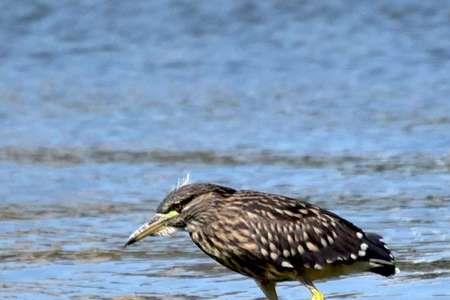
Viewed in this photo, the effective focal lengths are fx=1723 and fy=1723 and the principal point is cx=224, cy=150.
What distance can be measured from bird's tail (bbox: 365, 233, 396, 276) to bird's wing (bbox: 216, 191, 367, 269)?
4 cm

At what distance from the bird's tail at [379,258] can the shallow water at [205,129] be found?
2.10 feet

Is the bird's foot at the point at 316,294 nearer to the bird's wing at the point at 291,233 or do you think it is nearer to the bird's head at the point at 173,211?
the bird's wing at the point at 291,233

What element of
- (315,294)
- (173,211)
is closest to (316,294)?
(315,294)

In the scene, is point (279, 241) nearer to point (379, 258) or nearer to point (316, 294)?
point (316, 294)

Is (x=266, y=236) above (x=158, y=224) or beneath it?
beneath

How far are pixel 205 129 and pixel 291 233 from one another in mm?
6730

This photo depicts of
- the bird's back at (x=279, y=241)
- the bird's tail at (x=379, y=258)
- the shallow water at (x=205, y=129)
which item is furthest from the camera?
the shallow water at (x=205, y=129)

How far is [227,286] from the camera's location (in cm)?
1023

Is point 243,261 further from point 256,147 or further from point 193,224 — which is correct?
point 256,147

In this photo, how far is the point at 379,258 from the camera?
29.9 feet

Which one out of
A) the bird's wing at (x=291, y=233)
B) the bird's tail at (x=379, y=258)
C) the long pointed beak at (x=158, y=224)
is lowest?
the bird's tail at (x=379, y=258)

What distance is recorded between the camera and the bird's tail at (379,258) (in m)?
9.10

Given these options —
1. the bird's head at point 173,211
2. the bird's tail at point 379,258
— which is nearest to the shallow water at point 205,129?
the bird's tail at point 379,258

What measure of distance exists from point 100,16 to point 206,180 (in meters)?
7.26
